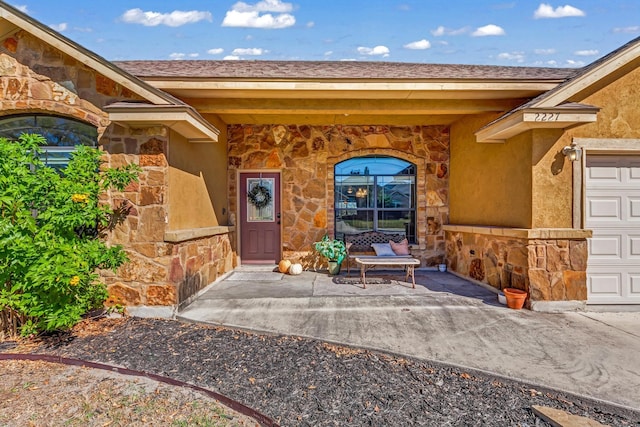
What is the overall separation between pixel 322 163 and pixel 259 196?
5.29 ft

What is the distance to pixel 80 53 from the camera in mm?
4520

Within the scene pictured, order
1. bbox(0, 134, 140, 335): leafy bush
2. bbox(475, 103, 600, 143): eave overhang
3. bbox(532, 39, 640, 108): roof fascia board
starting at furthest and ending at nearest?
bbox(532, 39, 640, 108): roof fascia board
bbox(475, 103, 600, 143): eave overhang
bbox(0, 134, 140, 335): leafy bush

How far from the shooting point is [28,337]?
4.02 metres

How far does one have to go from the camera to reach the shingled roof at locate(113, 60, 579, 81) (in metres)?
5.40

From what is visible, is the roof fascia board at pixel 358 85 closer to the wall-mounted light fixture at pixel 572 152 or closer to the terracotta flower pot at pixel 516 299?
the wall-mounted light fixture at pixel 572 152

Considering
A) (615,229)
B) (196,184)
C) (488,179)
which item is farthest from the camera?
(488,179)

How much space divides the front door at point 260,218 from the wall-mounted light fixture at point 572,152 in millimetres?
5333

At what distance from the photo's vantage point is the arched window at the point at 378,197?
7.89 metres

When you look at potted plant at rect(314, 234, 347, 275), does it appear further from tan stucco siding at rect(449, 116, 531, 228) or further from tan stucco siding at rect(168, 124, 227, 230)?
tan stucco siding at rect(449, 116, 531, 228)

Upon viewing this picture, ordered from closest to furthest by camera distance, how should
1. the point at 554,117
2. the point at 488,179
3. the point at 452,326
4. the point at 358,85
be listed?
the point at 452,326, the point at 554,117, the point at 358,85, the point at 488,179

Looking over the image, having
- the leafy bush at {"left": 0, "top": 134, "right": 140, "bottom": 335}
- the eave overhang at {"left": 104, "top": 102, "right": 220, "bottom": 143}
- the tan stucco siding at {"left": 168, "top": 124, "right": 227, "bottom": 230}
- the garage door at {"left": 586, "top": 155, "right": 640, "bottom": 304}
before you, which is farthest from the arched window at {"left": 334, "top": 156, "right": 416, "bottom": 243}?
the leafy bush at {"left": 0, "top": 134, "right": 140, "bottom": 335}

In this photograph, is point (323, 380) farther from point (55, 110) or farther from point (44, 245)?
point (55, 110)

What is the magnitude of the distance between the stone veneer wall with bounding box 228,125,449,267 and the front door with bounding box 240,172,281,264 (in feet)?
0.66

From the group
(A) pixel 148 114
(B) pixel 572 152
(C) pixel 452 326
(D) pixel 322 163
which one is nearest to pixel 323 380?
(C) pixel 452 326
